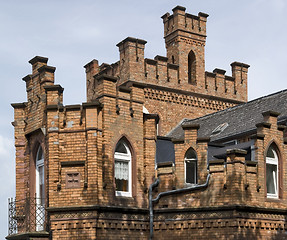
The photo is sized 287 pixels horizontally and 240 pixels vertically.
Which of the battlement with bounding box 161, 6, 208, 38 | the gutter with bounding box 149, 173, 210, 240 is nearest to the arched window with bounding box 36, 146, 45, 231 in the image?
the gutter with bounding box 149, 173, 210, 240

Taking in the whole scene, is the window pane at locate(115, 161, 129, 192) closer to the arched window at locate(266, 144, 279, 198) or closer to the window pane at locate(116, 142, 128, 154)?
the window pane at locate(116, 142, 128, 154)

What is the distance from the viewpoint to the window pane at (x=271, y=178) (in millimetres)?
20375

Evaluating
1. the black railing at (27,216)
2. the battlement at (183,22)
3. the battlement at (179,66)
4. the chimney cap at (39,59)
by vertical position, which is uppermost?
the battlement at (183,22)

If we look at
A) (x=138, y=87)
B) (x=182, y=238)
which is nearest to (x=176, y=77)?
(x=138, y=87)

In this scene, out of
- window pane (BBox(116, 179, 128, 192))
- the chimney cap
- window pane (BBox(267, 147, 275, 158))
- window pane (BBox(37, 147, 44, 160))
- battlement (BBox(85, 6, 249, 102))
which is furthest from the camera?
battlement (BBox(85, 6, 249, 102))

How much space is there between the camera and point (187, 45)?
35688mm

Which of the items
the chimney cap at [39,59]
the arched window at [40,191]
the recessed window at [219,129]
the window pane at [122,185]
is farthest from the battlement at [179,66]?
the window pane at [122,185]

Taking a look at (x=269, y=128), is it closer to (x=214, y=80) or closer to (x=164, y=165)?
(x=164, y=165)

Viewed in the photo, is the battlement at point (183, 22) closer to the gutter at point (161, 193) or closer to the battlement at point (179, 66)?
the battlement at point (179, 66)

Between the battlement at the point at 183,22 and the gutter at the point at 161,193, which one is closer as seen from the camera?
the gutter at the point at 161,193

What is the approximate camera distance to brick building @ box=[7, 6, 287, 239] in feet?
61.3

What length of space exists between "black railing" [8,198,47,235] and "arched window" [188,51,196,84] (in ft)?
54.6

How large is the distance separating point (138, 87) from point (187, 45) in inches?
621

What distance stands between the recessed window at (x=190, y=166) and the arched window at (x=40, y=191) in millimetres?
4723
